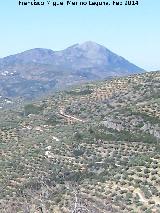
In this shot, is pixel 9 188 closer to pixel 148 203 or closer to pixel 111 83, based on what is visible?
pixel 148 203

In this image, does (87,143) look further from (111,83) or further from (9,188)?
(111,83)

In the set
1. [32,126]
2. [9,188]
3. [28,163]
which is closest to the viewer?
[9,188]

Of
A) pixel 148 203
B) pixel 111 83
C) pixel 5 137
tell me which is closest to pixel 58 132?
pixel 5 137

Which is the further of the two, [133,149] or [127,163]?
[133,149]

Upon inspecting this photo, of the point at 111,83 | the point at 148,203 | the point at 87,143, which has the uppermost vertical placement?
the point at 148,203

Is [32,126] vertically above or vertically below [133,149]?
below

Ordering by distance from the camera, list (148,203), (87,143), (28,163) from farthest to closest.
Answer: (87,143), (28,163), (148,203)
